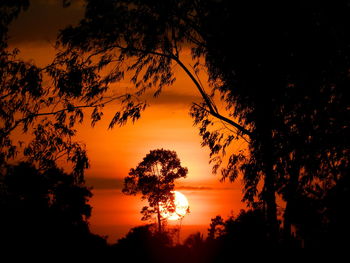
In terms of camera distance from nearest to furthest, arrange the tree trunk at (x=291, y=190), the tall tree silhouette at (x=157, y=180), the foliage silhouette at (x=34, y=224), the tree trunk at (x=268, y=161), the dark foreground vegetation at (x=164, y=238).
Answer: the dark foreground vegetation at (x=164, y=238), the tree trunk at (x=291, y=190), the tree trunk at (x=268, y=161), the foliage silhouette at (x=34, y=224), the tall tree silhouette at (x=157, y=180)

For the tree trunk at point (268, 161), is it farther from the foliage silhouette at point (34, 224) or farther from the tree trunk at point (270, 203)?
the foliage silhouette at point (34, 224)

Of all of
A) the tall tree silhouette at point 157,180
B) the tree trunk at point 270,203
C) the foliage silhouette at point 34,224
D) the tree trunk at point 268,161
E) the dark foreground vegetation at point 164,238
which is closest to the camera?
the dark foreground vegetation at point 164,238

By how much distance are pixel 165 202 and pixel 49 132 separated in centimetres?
2944

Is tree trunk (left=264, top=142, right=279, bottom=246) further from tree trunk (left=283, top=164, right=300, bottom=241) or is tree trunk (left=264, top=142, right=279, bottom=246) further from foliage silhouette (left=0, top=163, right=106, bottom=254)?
foliage silhouette (left=0, top=163, right=106, bottom=254)

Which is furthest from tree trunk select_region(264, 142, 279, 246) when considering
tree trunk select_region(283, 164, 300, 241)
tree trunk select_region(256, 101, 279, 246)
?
tree trunk select_region(283, 164, 300, 241)

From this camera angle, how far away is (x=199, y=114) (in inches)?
661

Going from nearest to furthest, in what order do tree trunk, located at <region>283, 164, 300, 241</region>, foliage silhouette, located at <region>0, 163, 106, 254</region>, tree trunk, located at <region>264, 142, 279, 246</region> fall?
tree trunk, located at <region>283, 164, 300, 241</region>
tree trunk, located at <region>264, 142, 279, 246</region>
foliage silhouette, located at <region>0, 163, 106, 254</region>

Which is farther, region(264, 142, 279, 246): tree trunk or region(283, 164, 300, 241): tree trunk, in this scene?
region(264, 142, 279, 246): tree trunk

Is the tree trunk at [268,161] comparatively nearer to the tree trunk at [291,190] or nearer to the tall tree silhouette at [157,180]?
the tree trunk at [291,190]

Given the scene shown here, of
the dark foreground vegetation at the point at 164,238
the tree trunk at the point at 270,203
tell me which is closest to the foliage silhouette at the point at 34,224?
the dark foreground vegetation at the point at 164,238

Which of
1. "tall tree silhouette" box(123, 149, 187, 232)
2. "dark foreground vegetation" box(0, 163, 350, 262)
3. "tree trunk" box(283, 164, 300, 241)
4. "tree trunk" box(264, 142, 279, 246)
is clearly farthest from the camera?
"tall tree silhouette" box(123, 149, 187, 232)

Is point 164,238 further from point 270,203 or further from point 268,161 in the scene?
point 268,161

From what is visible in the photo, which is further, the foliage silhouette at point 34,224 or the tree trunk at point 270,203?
the foliage silhouette at point 34,224

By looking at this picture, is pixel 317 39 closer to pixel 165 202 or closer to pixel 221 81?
pixel 221 81
